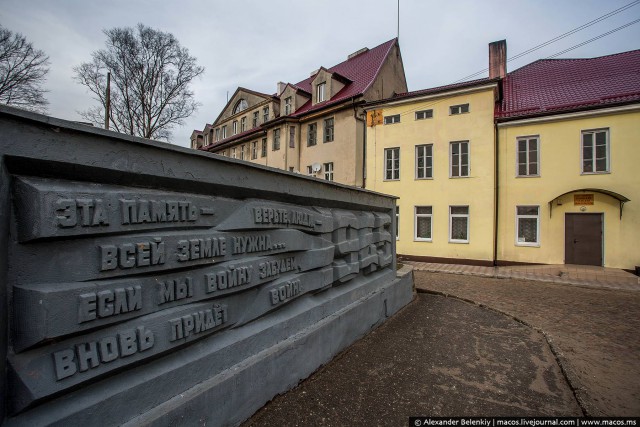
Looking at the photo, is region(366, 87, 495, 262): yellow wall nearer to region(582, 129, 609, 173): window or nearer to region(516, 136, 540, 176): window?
region(516, 136, 540, 176): window

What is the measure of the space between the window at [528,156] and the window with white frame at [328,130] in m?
10.4

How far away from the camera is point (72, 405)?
5.36ft

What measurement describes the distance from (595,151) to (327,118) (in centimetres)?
1354

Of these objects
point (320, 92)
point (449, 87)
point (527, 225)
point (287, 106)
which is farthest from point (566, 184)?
point (287, 106)

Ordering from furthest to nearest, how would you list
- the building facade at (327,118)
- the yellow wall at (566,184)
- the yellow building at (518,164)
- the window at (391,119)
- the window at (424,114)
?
the building facade at (327,118)
the window at (391,119)
the window at (424,114)
the yellow building at (518,164)
the yellow wall at (566,184)

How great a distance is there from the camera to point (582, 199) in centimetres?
1241

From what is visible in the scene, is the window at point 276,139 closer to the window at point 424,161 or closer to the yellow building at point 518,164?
the yellow building at point 518,164

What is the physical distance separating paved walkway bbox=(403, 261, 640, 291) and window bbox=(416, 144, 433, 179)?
4713 mm

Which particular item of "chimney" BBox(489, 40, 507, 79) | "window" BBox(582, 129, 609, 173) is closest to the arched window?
"chimney" BBox(489, 40, 507, 79)

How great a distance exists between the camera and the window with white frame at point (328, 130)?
1978cm

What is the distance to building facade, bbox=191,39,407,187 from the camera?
18312 millimetres

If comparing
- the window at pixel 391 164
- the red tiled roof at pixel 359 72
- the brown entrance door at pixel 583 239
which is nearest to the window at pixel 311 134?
the red tiled roof at pixel 359 72

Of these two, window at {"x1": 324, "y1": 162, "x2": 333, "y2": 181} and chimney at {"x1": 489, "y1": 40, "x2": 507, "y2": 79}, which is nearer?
chimney at {"x1": 489, "y1": 40, "x2": 507, "y2": 79}

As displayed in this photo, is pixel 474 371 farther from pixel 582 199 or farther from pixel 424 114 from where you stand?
pixel 424 114
